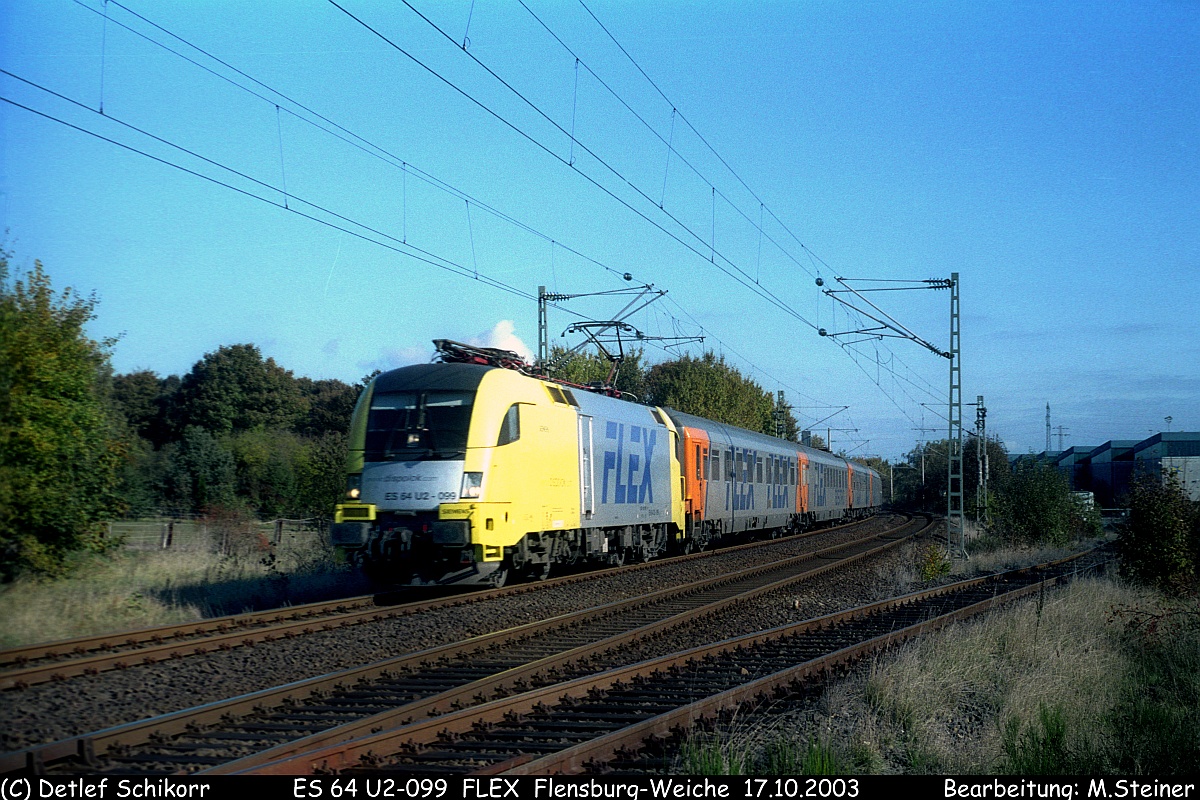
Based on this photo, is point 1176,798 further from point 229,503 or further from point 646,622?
point 229,503

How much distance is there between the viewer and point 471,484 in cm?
1388

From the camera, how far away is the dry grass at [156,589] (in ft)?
38.9

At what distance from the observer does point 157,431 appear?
53188 millimetres

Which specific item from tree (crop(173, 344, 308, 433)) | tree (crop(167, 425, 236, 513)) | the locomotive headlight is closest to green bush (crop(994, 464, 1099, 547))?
the locomotive headlight

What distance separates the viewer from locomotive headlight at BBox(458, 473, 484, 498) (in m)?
13.8

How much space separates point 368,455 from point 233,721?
7.38 meters

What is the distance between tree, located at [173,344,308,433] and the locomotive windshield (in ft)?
131

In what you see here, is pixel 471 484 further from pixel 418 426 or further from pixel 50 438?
pixel 50 438

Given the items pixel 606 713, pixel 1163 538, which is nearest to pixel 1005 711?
pixel 606 713

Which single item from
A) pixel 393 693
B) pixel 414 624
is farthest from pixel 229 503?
pixel 393 693

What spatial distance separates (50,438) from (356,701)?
27.6 ft

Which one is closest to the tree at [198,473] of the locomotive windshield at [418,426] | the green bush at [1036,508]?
the locomotive windshield at [418,426]

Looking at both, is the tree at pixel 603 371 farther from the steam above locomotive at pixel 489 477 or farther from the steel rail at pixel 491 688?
the steel rail at pixel 491 688
